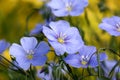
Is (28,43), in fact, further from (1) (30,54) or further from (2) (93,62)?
(2) (93,62)

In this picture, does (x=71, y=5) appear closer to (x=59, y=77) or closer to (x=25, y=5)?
(x=59, y=77)

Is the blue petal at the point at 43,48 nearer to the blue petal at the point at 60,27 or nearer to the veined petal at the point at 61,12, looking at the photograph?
the blue petal at the point at 60,27

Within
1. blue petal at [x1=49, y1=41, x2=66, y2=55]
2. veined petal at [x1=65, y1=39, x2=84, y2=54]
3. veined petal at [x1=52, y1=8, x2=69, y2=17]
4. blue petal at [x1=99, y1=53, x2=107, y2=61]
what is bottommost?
blue petal at [x1=99, y1=53, x2=107, y2=61]

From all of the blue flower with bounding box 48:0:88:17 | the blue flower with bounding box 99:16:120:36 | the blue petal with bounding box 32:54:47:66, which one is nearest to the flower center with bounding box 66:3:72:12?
the blue flower with bounding box 48:0:88:17

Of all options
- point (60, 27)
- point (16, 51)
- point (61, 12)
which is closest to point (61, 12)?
point (61, 12)

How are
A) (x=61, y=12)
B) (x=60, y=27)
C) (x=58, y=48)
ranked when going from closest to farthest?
1. (x=58, y=48)
2. (x=60, y=27)
3. (x=61, y=12)

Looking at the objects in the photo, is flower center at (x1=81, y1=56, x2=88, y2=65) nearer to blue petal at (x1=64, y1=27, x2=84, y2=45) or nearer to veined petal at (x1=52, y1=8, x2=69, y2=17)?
blue petal at (x1=64, y1=27, x2=84, y2=45)
